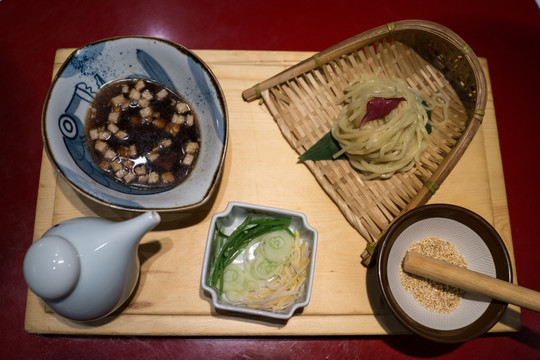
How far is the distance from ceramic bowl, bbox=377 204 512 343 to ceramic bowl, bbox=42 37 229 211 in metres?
0.76

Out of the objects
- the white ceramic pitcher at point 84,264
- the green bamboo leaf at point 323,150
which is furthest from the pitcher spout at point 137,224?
the green bamboo leaf at point 323,150

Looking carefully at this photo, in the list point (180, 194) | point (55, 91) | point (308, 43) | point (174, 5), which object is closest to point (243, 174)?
point (180, 194)

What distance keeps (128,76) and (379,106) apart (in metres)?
1.14

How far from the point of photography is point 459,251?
5.42 ft

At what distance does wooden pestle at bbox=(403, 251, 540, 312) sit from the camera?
Result: 1.38 metres

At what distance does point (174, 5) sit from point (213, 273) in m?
1.65

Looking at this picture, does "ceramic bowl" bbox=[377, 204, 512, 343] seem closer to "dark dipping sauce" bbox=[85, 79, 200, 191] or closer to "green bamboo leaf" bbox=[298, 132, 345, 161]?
"green bamboo leaf" bbox=[298, 132, 345, 161]

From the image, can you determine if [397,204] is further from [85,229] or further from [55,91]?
[55,91]

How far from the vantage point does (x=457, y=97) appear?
188cm

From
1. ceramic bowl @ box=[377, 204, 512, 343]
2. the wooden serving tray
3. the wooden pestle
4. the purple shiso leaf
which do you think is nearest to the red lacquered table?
the wooden serving tray

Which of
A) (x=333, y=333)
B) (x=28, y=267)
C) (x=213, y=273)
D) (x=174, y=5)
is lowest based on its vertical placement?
(x=333, y=333)

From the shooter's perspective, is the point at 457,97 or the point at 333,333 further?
the point at 457,97

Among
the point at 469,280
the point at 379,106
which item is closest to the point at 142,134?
the point at 379,106

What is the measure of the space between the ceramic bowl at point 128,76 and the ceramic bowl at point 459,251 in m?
0.76
